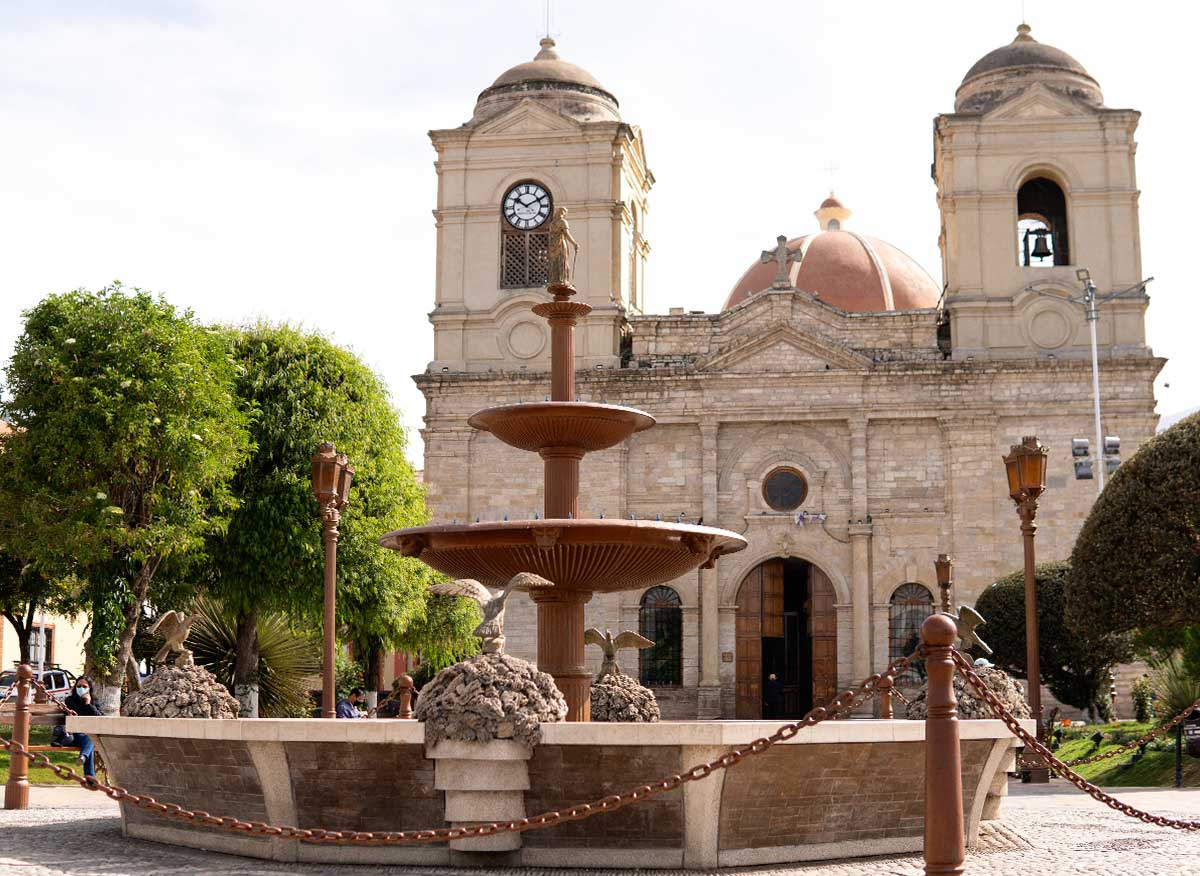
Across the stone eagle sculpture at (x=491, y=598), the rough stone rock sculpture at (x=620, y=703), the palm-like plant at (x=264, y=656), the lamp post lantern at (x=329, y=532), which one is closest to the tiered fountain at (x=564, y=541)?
the stone eagle sculpture at (x=491, y=598)

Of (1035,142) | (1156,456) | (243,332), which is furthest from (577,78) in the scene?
(1156,456)

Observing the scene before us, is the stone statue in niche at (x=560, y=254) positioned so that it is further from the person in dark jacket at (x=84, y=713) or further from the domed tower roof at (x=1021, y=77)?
the domed tower roof at (x=1021, y=77)

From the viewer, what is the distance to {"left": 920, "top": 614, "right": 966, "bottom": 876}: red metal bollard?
709 cm

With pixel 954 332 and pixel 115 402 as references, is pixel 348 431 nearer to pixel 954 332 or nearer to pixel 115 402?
pixel 115 402

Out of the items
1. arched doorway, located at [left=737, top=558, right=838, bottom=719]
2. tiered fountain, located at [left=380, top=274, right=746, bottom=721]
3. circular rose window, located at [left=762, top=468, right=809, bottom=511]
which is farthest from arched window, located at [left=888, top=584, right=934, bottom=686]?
tiered fountain, located at [left=380, top=274, right=746, bottom=721]

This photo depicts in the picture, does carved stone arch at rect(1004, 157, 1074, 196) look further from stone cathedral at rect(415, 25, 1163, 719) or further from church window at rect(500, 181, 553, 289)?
church window at rect(500, 181, 553, 289)

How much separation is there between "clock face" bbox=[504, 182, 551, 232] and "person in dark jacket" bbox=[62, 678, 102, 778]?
57.3 feet

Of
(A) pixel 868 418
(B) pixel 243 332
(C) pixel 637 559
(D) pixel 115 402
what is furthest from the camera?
(A) pixel 868 418

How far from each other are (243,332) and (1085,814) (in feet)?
59.4

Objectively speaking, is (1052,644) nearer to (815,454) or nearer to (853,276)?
(815,454)

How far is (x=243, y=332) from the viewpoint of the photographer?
1082 inches

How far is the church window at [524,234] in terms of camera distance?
125 feet

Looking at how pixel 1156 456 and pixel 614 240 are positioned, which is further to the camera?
pixel 614 240

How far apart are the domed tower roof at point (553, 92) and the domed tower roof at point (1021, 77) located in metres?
9.29
